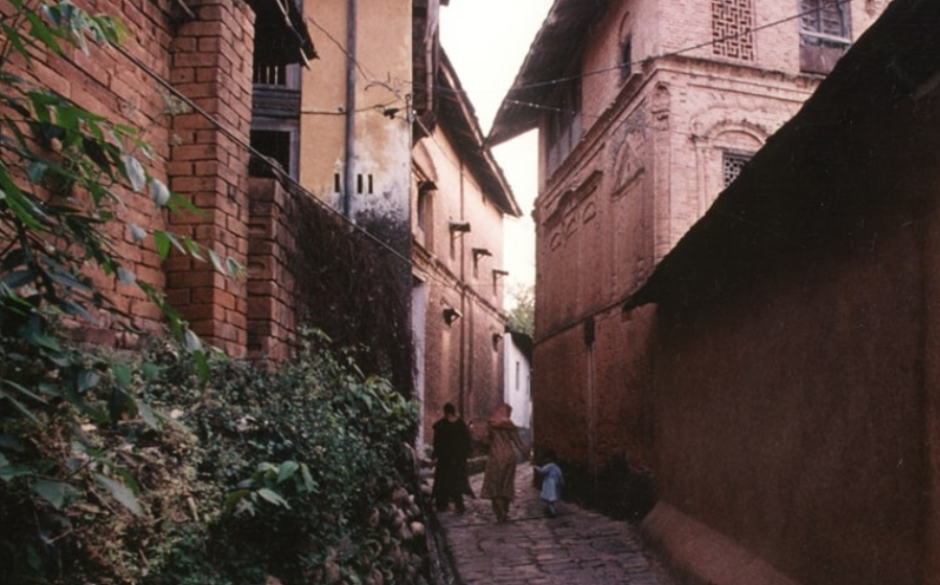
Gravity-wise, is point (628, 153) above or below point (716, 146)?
→ above

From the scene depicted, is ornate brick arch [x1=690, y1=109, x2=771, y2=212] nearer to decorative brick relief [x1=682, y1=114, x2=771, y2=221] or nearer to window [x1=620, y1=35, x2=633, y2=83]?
decorative brick relief [x1=682, y1=114, x2=771, y2=221]

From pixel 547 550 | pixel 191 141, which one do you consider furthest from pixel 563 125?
pixel 191 141

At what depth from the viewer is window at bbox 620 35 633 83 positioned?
1363 cm

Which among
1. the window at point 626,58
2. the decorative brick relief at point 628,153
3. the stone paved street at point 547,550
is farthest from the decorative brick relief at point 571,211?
the stone paved street at point 547,550

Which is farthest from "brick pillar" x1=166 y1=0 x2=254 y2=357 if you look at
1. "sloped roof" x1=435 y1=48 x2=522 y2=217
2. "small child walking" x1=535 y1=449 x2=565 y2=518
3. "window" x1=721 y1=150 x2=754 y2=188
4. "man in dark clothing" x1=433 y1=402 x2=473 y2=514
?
"sloped roof" x1=435 y1=48 x2=522 y2=217

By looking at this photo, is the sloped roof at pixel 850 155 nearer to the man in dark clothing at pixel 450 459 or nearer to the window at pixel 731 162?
the window at pixel 731 162

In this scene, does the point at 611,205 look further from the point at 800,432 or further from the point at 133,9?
the point at 133,9

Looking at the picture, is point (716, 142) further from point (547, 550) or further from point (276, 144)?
point (276, 144)

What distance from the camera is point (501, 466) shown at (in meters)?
12.5

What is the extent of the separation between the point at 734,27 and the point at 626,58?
5.83 ft

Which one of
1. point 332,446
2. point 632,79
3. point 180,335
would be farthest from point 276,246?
point 632,79

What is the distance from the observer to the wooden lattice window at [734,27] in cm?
1269

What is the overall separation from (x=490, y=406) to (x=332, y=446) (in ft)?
72.4

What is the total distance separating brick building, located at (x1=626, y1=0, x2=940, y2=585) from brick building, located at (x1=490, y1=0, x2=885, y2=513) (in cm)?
335
